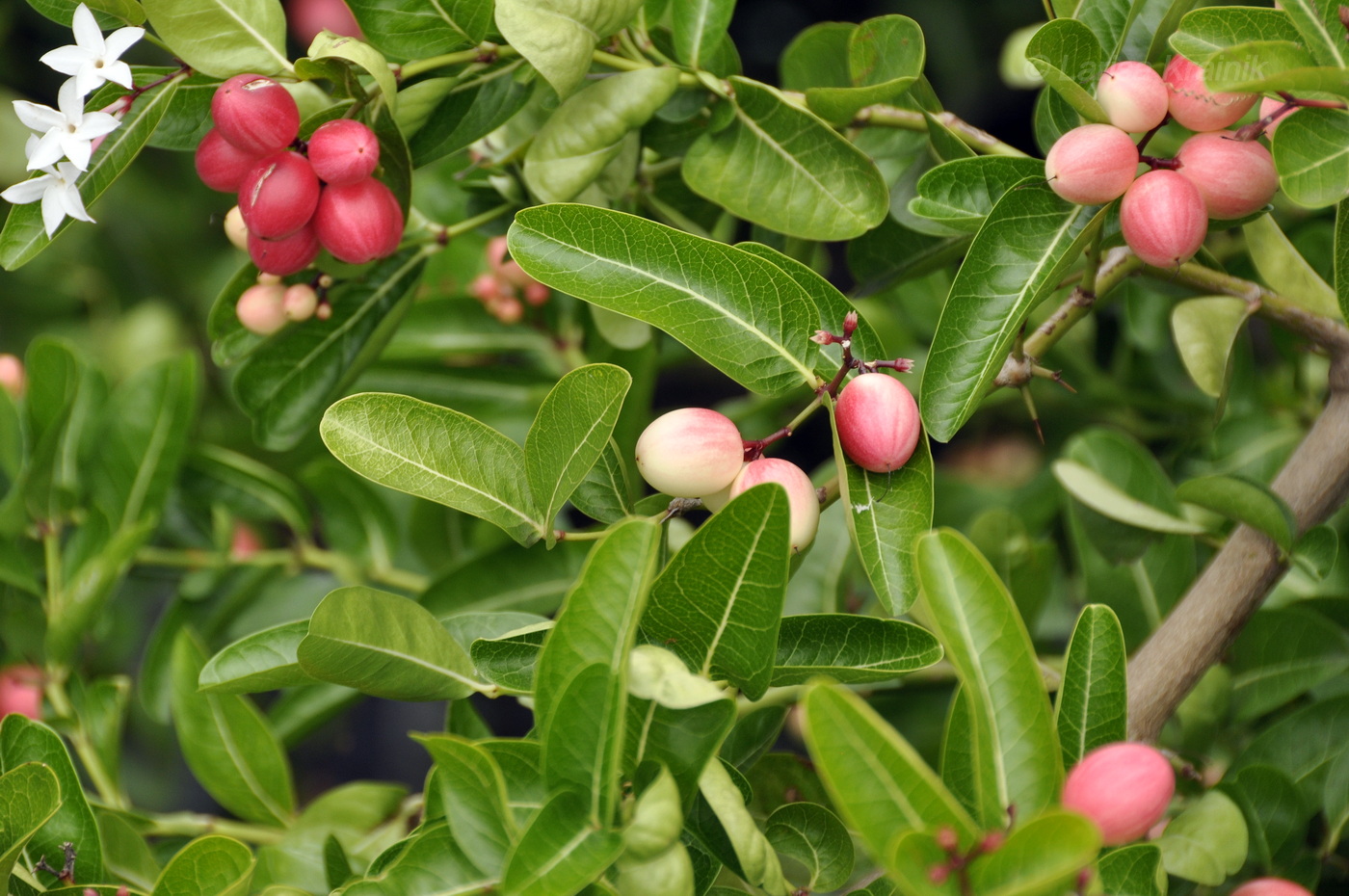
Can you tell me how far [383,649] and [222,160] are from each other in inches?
15.2

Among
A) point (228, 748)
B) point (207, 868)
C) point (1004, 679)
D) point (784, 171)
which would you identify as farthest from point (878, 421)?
point (228, 748)

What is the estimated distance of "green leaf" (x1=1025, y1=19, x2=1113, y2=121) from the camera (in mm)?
694

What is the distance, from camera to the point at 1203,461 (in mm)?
1233

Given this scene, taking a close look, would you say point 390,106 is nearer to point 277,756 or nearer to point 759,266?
point 759,266

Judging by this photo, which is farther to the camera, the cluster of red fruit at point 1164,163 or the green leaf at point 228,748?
the green leaf at point 228,748

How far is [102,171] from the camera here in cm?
76

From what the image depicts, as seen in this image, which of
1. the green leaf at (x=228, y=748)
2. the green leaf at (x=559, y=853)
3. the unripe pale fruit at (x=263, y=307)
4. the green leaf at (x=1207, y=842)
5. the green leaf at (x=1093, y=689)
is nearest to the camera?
the green leaf at (x=559, y=853)

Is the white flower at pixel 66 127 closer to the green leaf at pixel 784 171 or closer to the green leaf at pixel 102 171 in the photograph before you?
the green leaf at pixel 102 171

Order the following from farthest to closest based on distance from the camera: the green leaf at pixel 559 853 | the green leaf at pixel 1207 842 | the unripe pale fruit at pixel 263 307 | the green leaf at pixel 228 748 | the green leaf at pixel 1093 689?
the green leaf at pixel 228 748 < the unripe pale fruit at pixel 263 307 < the green leaf at pixel 1207 842 < the green leaf at pixel 1093 689 < the green leaf at pixel 559 853

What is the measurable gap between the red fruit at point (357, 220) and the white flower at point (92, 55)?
0.49ft

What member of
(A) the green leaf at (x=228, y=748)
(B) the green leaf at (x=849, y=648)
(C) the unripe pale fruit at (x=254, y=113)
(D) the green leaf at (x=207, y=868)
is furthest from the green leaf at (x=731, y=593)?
(A) the green leaf at (x=228, y=748)

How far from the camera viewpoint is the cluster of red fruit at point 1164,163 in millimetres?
690

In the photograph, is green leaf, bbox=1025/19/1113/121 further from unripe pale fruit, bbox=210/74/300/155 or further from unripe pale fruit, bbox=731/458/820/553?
unripe pale fruit, bbox=210/74/300/155


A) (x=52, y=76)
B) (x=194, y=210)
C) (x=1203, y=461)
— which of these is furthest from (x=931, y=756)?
(x=52, y=76)
